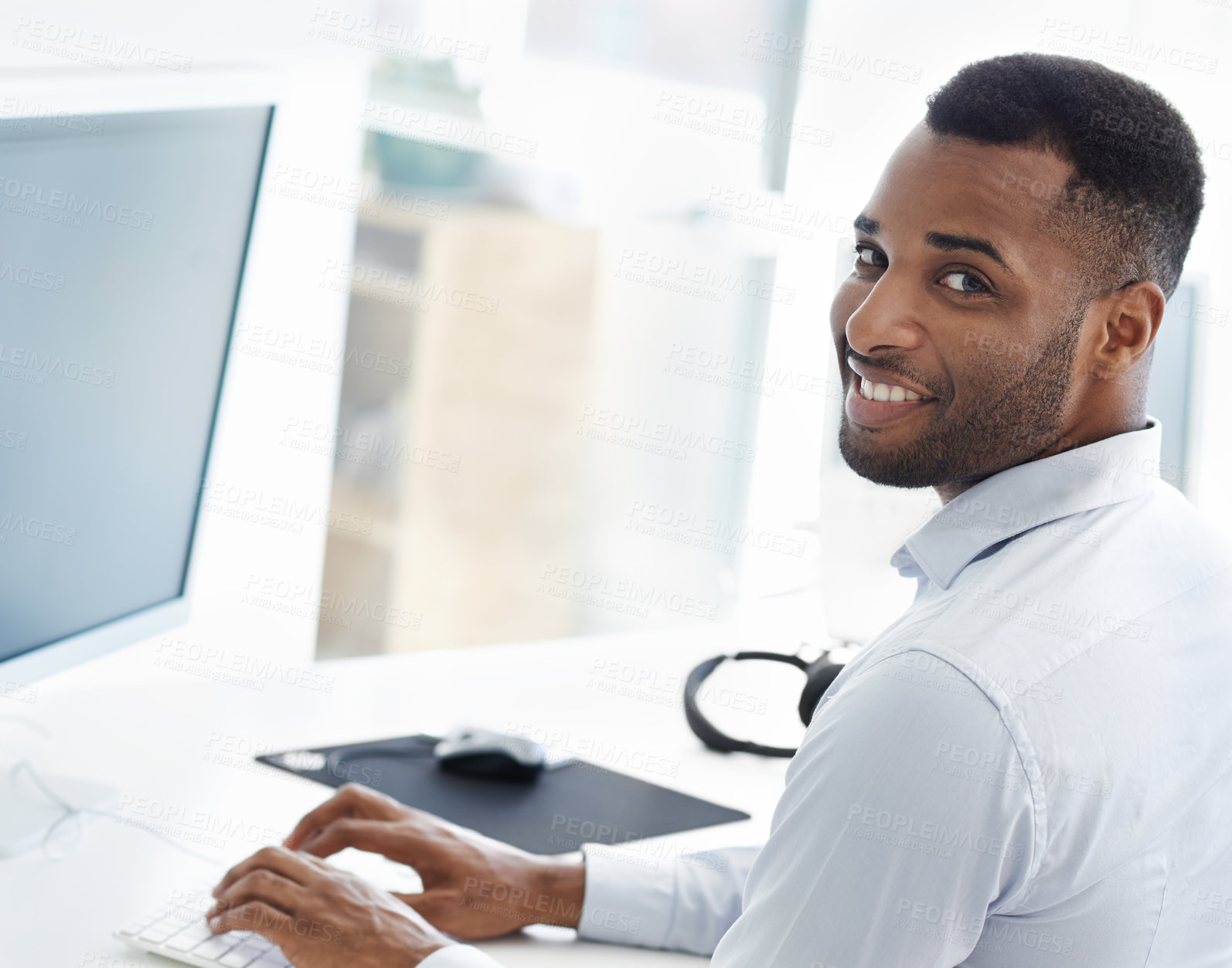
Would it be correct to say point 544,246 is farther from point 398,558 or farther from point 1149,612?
point 1149,612

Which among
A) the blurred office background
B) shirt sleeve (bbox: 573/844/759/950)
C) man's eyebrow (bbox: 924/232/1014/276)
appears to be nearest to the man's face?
man's eyebrow (bbox: 924/232/1014/276)

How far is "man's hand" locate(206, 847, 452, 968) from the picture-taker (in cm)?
82

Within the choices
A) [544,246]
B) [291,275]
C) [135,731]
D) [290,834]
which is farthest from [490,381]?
[290,834]

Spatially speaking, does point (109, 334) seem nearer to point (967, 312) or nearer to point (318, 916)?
point (318, 916)

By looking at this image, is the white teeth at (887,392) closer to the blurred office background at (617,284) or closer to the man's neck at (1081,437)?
the man's neck at (1081,437)

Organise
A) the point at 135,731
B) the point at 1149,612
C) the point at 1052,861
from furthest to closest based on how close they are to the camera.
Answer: the point at 135,731, the point at 1149,612, the point at 1052,861

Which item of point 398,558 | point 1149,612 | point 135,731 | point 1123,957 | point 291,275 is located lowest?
point 398,558

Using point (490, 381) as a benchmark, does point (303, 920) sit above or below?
below

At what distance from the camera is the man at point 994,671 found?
0.62 meters

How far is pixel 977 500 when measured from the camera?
83 cm

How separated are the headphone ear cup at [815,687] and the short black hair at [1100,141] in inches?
24.0

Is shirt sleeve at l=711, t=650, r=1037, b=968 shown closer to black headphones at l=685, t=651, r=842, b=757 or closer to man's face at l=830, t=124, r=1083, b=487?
man's face at l=830, t=124, r=1083, b=487

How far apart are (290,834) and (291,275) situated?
86cm

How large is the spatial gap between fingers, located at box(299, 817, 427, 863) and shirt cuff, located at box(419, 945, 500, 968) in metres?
0.16
